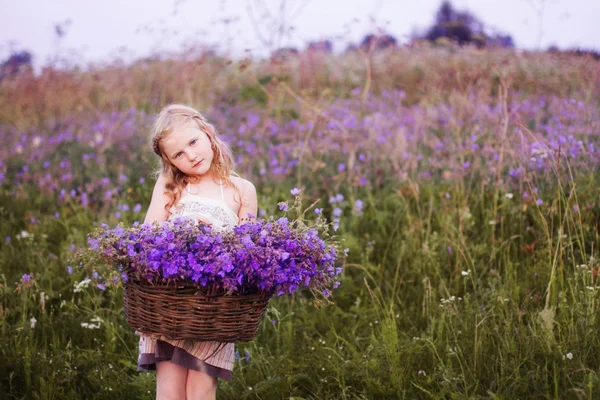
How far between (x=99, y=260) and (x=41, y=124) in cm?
646

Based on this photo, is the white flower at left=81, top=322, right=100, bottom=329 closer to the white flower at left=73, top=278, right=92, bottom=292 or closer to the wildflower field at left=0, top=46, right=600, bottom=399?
the wildflower field at left=0, top=46, right=600, bottom=399

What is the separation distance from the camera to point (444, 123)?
6547mm

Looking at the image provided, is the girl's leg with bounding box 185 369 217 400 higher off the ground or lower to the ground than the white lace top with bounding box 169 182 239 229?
lower

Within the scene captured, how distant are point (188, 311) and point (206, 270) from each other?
0.70 feet

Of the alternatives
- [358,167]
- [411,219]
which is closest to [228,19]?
[358,167]

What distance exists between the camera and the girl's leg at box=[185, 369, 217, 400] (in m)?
2.64

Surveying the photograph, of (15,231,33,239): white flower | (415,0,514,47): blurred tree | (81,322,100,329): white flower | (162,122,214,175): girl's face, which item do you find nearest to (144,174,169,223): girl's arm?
(162,122,214,175): girl's face

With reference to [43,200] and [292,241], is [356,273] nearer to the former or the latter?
[292,241]

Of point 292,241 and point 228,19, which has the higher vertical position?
point 228,19

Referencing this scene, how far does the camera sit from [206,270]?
6.82 ft

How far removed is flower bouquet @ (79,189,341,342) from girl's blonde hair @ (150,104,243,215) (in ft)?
1.73

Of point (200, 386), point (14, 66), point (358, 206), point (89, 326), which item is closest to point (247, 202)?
point (200, 386)

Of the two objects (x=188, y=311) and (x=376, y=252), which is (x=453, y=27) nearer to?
(x=376, y=252)

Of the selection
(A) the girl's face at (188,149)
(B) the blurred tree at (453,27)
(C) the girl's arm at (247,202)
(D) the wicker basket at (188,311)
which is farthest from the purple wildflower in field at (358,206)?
(B) the blurred tree at (453,27)
